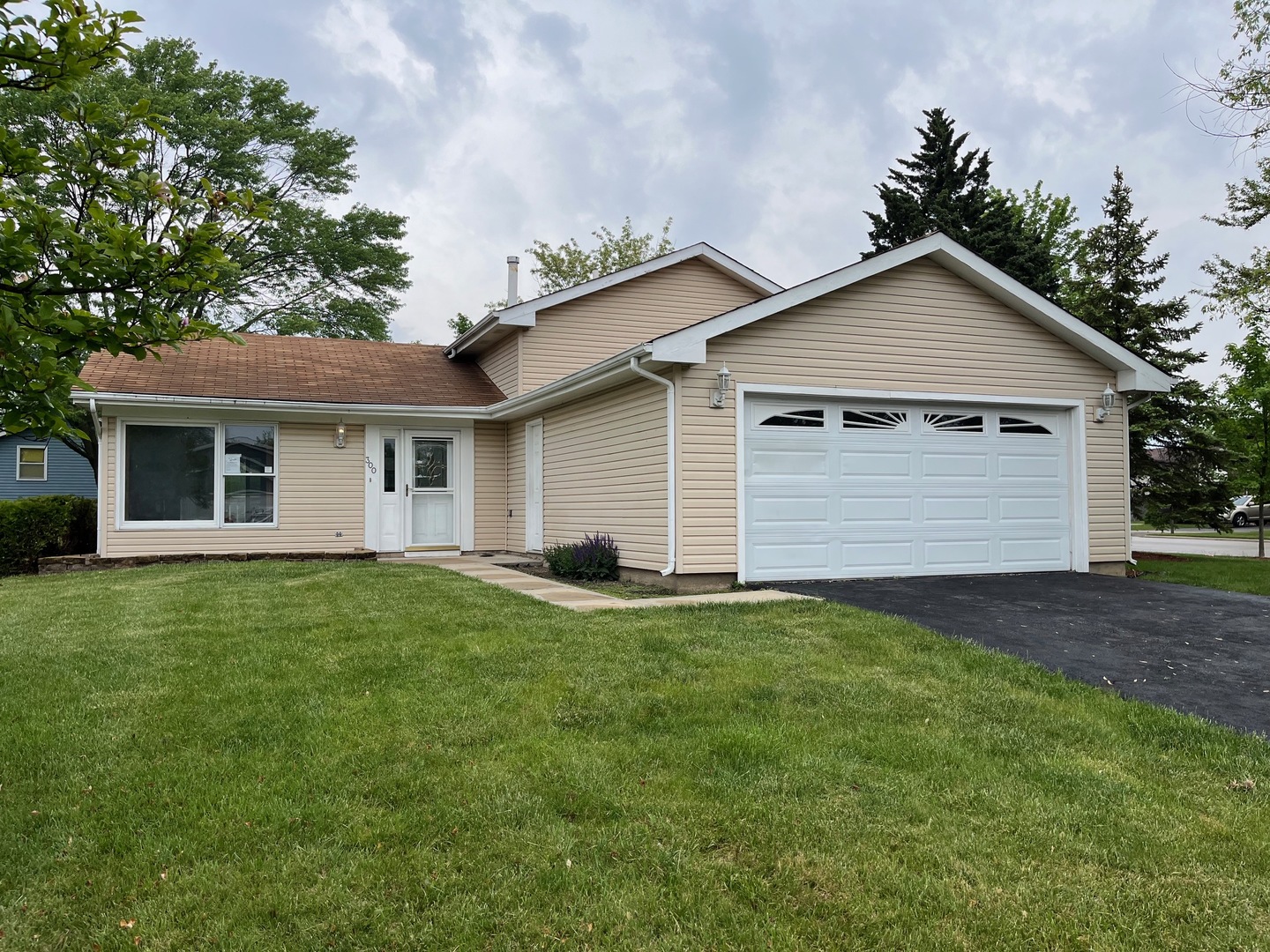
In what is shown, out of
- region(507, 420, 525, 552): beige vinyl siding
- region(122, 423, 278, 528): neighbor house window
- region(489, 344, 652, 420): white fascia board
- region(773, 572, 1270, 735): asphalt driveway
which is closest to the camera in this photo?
region(773, 572, 1270, 735): asphalt driveway

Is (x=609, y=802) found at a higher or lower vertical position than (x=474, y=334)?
lower

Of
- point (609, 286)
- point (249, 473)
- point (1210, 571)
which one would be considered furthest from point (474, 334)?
point (1210, 571)

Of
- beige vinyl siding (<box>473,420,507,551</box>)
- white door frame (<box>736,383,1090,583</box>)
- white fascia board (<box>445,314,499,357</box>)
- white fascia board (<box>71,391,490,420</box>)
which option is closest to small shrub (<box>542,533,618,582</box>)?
white door frame (<box>736,383,1090,583</box>)

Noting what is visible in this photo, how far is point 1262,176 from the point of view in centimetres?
1593

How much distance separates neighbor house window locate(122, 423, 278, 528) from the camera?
12.1 metres

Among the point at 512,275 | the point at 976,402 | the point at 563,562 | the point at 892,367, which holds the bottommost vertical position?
the point at 563,562

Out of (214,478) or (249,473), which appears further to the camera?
(249,473)

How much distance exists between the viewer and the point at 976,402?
10.2 metres

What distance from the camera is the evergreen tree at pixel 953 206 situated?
22.4 m

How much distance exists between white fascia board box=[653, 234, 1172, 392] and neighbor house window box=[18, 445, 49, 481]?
2289 cm

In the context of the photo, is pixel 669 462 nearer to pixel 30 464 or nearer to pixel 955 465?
pixel 955 465

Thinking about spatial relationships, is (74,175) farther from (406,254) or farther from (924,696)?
(406,254)

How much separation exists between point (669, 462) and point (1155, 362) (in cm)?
1317

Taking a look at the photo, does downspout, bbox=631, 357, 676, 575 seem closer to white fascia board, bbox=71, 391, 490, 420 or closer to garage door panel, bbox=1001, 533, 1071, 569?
garage door panel, bbox=1001, 533, 1071, 569
